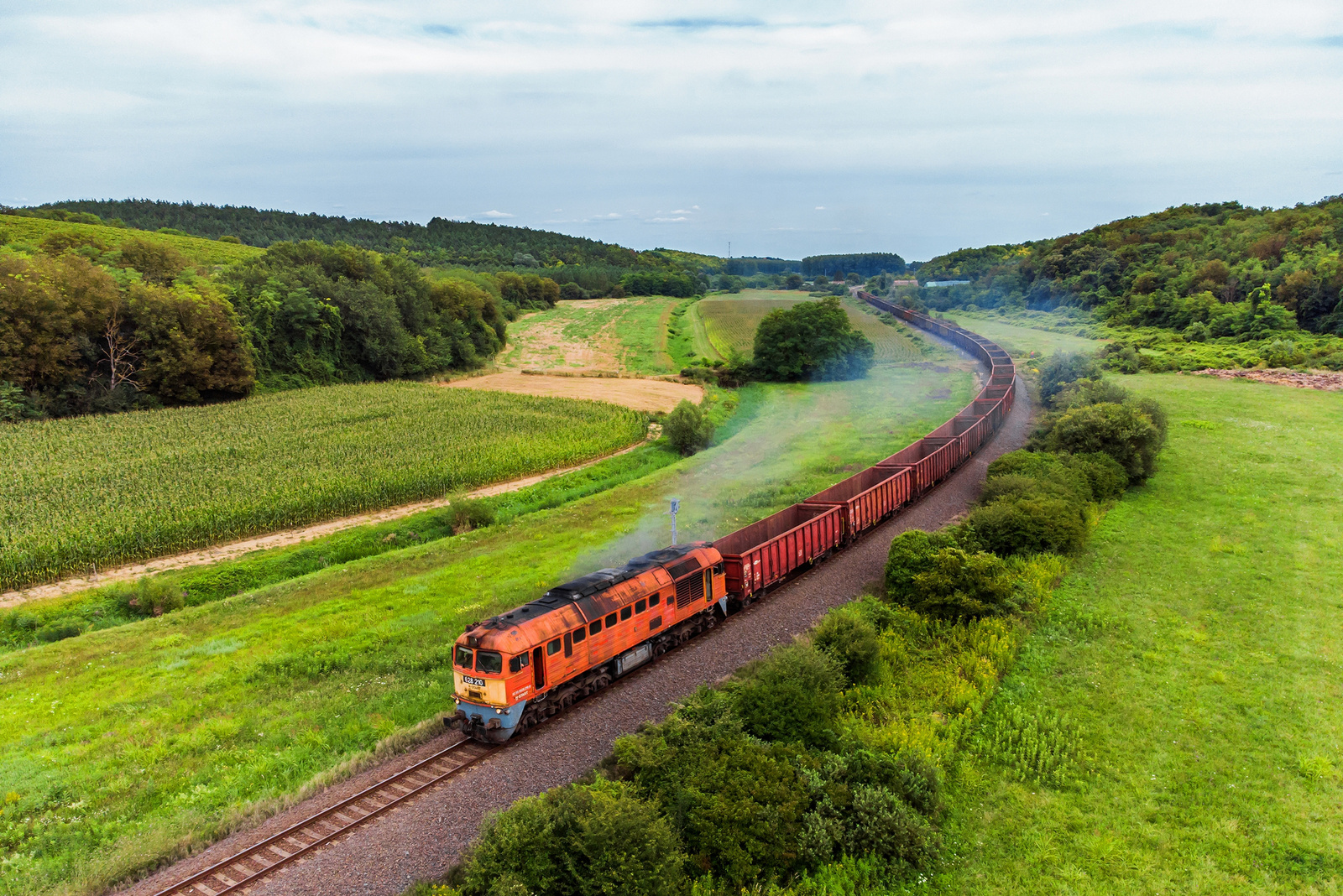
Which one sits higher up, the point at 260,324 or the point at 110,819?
the point at 260,324

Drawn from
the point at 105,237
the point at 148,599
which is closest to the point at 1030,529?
the point at 148,599

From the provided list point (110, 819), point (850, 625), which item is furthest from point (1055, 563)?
point (110, 819)

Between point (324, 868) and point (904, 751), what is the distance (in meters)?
12.1

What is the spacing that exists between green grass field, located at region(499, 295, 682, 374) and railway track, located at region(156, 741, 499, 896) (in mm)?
83329

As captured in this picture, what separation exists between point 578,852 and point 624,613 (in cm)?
820

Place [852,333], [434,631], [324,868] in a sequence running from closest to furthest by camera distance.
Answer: [324,868], [434,631], [852,333]

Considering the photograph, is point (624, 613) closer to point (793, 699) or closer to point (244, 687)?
point (793, 699)

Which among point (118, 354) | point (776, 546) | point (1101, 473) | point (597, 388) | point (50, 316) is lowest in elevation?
point (597, 388)

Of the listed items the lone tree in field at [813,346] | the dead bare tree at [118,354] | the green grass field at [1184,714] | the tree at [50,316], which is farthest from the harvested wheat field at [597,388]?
the green grass field at [1184,714]

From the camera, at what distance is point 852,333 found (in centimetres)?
8575

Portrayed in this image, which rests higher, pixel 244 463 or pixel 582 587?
pixel 582 587

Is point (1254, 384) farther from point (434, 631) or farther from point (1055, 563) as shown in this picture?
point (434, 631)

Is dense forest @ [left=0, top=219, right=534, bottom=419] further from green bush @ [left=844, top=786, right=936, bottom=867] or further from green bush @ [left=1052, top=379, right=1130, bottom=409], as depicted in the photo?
green bush @ [left=1052, top=379, right=1130, bottom=409]

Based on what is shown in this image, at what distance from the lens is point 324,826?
1545 centimetres
